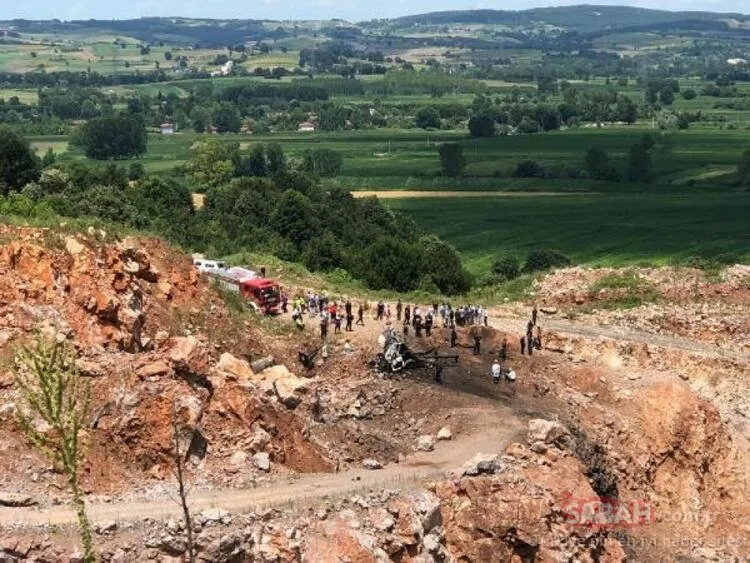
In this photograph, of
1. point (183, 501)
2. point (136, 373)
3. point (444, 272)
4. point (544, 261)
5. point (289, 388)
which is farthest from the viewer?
point (544, 261)

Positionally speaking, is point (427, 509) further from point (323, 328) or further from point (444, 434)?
point (323, 328)

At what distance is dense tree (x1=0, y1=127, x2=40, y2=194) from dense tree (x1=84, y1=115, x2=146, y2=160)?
9495 cm

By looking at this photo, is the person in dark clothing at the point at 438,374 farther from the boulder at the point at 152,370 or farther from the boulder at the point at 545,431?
the boulder at the point at 152,370

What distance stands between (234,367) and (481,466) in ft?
32.6

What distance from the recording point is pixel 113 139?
17062cm

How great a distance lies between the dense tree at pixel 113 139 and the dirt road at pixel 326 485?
142 meters

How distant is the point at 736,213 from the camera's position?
355 ft

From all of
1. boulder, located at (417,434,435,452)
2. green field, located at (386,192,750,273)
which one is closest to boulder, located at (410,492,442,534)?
boulder, located at (417,434,435,452)

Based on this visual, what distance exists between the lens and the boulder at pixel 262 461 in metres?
29.8

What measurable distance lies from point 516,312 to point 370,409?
1741 cm

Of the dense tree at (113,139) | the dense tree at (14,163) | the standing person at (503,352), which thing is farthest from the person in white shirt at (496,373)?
the dense tree at (113,139)

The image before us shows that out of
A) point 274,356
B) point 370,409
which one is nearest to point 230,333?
point 274,356

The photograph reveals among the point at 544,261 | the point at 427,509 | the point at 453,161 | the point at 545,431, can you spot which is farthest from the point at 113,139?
the point at 427,509

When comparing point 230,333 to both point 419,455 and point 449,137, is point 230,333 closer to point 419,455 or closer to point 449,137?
point 419,455
